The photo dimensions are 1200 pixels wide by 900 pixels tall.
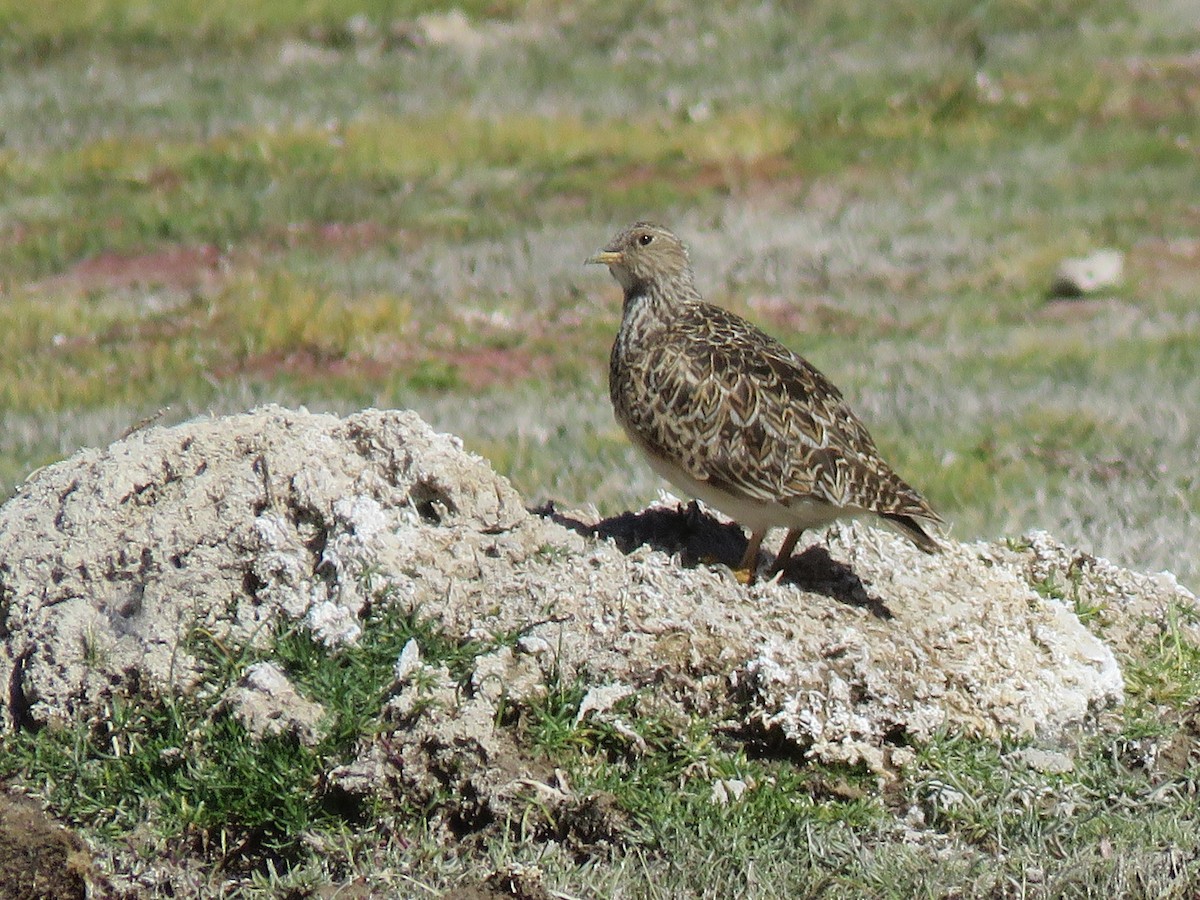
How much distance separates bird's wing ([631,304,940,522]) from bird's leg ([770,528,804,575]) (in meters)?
0.28

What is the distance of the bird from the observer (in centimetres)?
698

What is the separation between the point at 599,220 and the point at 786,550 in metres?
11.2

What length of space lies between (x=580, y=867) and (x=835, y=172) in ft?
49.8

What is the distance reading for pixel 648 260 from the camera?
315 inches

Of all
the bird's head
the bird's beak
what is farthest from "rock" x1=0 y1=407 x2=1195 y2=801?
the bird's beak

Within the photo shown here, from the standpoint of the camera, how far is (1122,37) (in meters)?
25.8

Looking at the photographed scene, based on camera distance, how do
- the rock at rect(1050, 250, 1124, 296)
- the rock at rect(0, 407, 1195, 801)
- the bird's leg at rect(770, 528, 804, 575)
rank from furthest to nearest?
the rock at rect(1050, 250, 1124, 296), the bird's leg at rect(770, 528, 804, 575), the rock at rect(0, 407, 1195, 801)

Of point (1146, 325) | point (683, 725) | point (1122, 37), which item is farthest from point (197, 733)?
point (1122, 37)

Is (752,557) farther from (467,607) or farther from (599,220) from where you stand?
(599,220)

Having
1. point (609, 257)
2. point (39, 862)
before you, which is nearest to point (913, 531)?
point (609, 257)

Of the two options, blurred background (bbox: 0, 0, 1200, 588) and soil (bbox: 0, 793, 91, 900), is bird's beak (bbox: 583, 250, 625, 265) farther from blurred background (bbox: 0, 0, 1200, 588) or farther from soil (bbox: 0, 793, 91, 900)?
soil (bbox: 0, 793, 91, 900)

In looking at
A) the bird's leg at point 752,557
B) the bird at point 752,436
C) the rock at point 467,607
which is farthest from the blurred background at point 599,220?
the bird's leg at point 752,557

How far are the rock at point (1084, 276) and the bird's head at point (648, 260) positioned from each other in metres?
8.27

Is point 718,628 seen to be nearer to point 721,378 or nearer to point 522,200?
point 721,378
